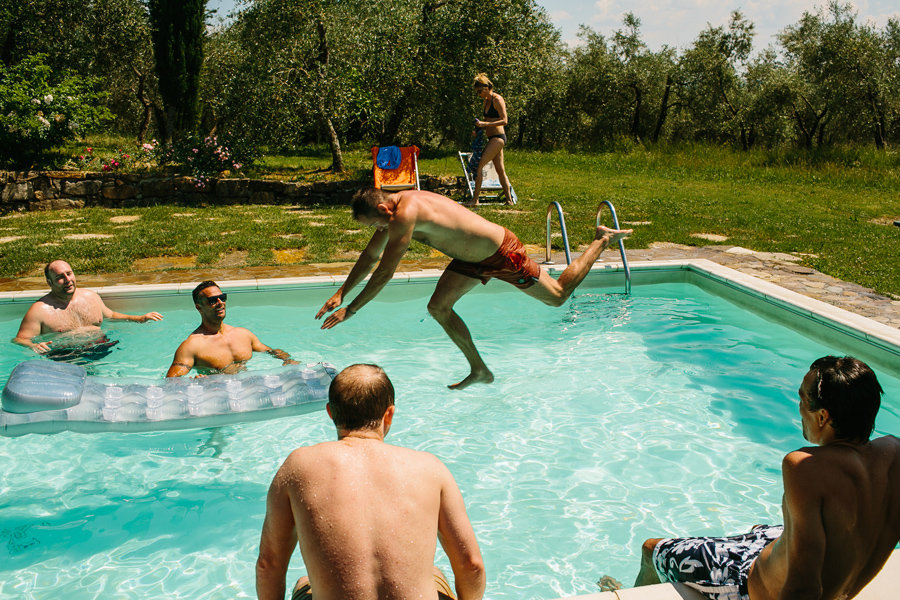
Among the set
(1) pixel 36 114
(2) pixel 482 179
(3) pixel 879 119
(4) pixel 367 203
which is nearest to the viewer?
(4) pixel 367 203

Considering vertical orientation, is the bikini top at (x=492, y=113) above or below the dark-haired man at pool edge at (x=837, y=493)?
above

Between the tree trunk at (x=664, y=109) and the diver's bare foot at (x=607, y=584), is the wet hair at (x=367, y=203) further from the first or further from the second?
the tree trunk at (x=664, y=109)

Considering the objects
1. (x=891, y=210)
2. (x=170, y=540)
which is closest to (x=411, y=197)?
(x=170, y=540)

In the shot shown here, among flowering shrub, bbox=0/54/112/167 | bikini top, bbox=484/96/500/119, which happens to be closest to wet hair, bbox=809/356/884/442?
bikini top, bbox=484/96/500/119

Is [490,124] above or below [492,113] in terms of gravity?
below

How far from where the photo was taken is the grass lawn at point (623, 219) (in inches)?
326

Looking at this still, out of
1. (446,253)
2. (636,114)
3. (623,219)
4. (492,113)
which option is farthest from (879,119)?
(446,253)

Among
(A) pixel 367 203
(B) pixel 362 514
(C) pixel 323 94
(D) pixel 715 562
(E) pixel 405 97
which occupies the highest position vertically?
(E) pixel 405 97

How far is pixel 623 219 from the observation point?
10805 millimetres

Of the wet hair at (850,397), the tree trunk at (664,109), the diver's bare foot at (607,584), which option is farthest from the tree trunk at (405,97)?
the tree trunk at (664,109)

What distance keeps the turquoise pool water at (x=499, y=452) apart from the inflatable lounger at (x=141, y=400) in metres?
0.49

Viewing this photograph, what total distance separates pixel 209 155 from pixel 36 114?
120 inches

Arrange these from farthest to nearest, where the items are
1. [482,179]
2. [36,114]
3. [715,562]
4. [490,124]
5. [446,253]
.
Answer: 1. [482,179]
2. [36,114]
3. [490,124]
4. [446,253]
5. [715,562]

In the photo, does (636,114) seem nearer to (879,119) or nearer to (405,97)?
(879,119)
